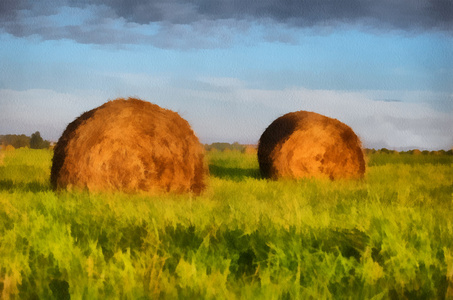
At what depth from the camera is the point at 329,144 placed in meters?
11.0

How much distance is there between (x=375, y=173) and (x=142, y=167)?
7.08m

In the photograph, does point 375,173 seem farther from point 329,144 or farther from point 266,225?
point 266,225

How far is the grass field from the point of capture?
2.59 meters

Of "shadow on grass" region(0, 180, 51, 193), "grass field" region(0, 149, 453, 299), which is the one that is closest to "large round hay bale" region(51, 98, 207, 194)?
"shadow on grass" region(0, 180, 51, 193)

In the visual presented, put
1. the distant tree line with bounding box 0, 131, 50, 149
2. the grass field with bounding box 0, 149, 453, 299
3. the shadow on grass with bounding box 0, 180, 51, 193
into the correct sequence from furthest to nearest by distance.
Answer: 1. the distant tree line with bounding box 0, 131, 50, 149
2. the shadow on grass with bounding box 0, 180, 51, 193
3. the grass field with bounding box 0, 149, 453, 299

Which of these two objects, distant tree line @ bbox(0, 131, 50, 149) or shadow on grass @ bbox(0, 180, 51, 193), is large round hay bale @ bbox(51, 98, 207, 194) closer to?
shadow on grass @ bbox(0, 180, 51, 193)

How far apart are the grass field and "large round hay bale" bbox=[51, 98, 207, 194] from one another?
168cm

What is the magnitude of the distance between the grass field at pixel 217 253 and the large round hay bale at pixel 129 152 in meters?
1.68

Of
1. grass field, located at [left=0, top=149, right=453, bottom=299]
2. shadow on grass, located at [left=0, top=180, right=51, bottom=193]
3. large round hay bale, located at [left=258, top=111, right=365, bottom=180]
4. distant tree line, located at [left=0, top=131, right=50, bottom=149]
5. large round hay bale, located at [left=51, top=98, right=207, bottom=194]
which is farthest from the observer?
distant tree line, located at [left=0, top=131, right=50, bottom=149]

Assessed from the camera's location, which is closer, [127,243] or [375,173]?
[127,243]

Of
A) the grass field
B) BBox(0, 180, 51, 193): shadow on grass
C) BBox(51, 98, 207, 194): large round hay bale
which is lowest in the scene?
the grass field

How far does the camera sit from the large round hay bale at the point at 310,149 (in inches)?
416

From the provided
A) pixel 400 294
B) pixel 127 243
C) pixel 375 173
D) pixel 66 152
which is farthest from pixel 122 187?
pixel 375 173

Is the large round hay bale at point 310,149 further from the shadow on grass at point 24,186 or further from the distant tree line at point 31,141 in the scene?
the distant tree line at point 31,141
